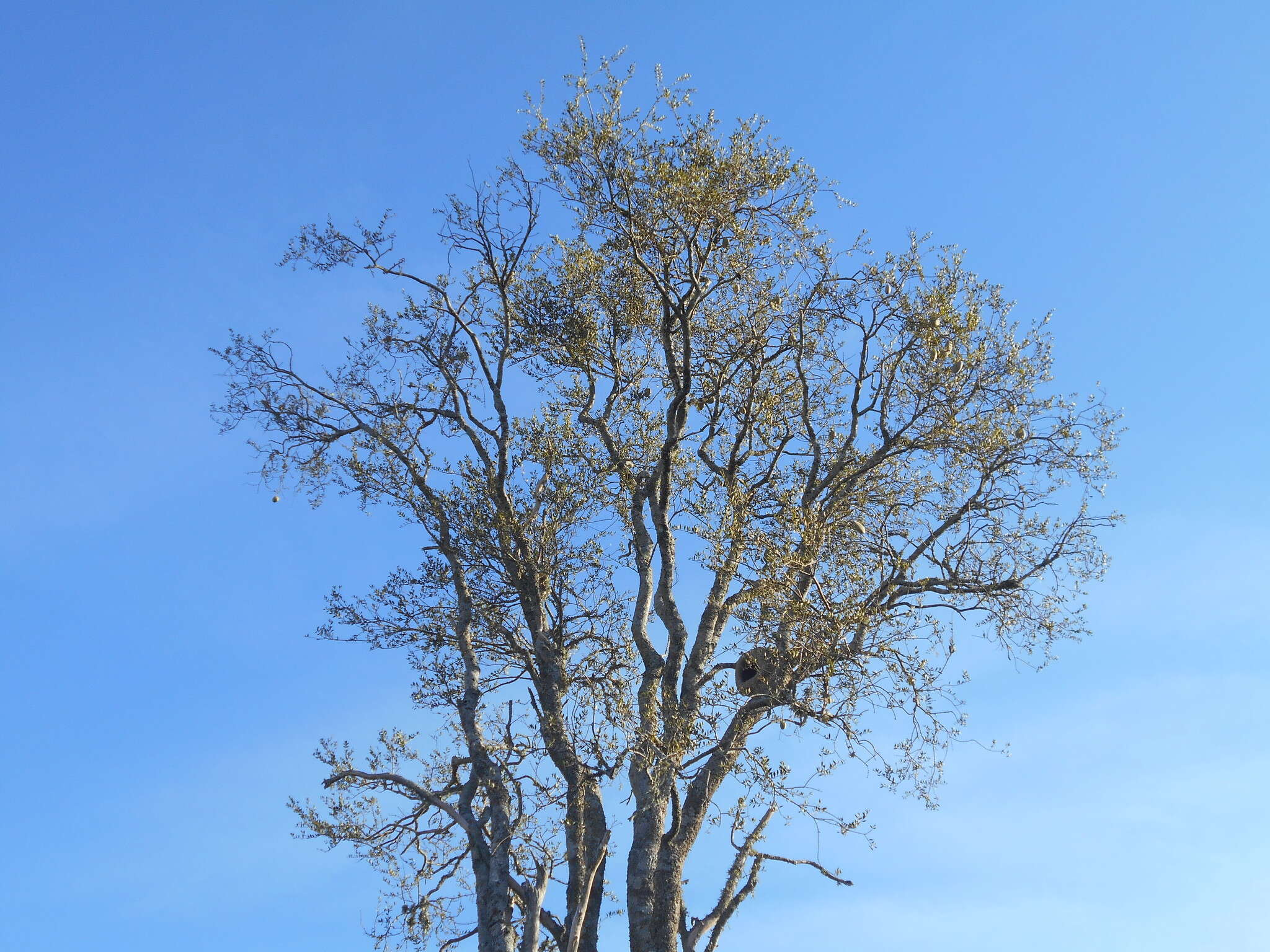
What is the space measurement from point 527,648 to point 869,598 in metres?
5.02

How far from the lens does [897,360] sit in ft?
56.7

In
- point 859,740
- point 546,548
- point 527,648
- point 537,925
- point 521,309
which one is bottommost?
point 537,925

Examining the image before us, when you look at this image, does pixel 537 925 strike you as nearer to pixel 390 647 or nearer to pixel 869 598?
pixel 390 647

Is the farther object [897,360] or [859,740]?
[897,360]

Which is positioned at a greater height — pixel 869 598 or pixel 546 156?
pixel 546 156

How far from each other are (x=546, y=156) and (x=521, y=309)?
2482 millimetres

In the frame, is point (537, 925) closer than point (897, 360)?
Yes

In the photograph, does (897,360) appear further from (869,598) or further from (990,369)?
(869,598)

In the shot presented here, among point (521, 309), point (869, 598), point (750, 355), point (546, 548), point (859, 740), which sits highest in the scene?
point (521, 309)

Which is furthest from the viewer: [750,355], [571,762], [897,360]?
[750,355]

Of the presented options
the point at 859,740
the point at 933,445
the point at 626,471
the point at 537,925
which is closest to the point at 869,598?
the point at 859,740

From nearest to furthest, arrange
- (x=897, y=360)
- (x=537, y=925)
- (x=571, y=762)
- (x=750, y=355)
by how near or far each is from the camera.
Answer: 1. (x=537, y=925)
2. (x=571, y=762)
3. (x=897, y=360)
4. (x=750, y=355)

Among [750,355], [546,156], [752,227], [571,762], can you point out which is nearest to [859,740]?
[571,762]

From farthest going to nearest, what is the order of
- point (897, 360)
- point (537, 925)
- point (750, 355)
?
point (750, 355) → point (897, 360) → point (537, 925)
